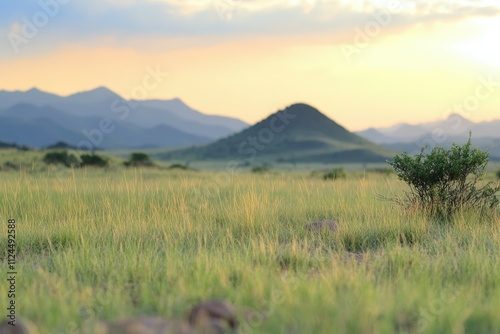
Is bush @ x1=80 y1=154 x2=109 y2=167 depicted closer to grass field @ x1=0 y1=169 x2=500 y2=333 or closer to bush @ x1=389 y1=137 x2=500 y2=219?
grass field @ x1=0 y1=169 x2=500 y2=333

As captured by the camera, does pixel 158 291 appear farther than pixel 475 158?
No

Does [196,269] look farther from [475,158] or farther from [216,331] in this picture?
[475,158]

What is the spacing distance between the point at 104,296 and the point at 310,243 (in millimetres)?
3954

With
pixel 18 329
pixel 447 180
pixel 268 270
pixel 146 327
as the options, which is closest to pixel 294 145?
pixel 447 180

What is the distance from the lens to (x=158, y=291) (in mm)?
6082

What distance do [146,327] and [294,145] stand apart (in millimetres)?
164110

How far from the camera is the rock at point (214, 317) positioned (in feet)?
15.0

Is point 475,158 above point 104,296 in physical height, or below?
above

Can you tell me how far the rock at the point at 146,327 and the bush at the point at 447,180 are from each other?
8.19 metres

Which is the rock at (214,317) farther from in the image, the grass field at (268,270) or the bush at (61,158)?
the bush at (61,158)

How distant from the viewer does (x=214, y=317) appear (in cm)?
475

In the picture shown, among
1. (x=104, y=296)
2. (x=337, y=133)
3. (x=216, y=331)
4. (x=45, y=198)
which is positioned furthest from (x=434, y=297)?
(x=337, y=133)

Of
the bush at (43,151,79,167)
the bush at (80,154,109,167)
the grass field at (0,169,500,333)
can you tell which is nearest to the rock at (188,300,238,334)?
the grass field at (0,169,500,333)

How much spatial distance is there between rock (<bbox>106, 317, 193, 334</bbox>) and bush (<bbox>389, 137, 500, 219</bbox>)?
8.19m
